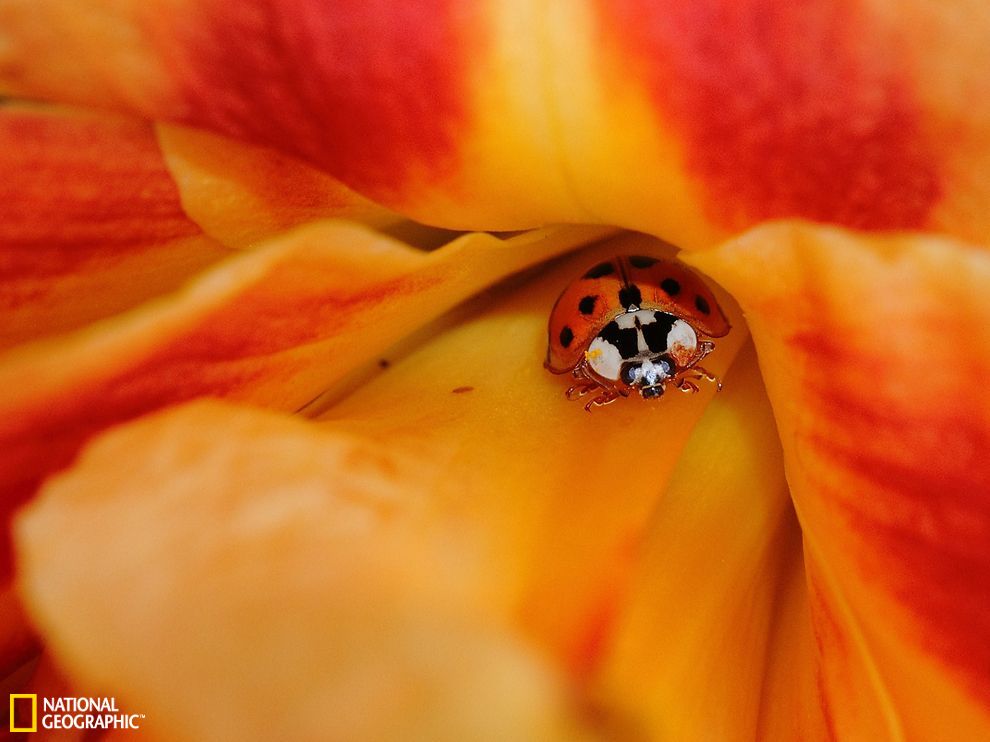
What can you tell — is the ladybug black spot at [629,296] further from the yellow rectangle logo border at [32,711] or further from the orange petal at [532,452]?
the yellow rectangle logo border at [32,711]

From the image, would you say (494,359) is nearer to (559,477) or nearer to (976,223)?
(559,477)

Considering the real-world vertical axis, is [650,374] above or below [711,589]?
above

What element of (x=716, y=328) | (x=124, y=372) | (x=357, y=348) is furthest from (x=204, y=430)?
(x=716, y=328)

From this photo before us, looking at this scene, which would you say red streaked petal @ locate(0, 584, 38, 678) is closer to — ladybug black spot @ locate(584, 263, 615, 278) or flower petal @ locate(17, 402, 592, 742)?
flower petal @ locate(17, 402, 592, 742)

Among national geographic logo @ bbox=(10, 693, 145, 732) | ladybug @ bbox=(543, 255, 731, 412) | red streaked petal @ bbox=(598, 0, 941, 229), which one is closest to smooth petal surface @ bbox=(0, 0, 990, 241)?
red streaked petal @ bbox=(598, 0, 941, 229)

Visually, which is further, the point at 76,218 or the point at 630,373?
the point at 630,373

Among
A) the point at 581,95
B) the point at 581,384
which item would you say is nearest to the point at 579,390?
the point at 581,384

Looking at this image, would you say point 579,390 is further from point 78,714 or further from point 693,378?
point 78,714

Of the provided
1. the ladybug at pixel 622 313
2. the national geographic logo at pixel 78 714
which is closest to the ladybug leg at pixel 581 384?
the ladybug at pixel 622 313
